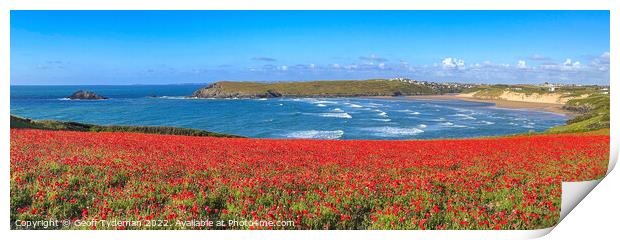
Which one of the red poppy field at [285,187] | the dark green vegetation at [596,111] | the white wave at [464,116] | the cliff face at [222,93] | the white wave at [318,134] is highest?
the cliff face at [222,93]

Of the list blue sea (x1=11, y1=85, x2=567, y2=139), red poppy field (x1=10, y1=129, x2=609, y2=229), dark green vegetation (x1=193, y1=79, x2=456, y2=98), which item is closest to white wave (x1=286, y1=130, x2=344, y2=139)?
blue sea (x1=11, y1=85, x2=567, y2=139)

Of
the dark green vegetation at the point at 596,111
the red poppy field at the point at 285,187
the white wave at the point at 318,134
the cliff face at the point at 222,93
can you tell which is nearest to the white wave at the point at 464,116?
the white wave at the point at 318,134

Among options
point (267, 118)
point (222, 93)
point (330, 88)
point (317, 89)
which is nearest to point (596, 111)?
point (267, 118)

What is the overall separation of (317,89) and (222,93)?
30541 mm

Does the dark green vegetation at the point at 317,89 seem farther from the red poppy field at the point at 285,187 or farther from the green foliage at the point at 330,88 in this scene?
the red poppy field at the point at 285,187

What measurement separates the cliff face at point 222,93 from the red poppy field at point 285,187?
4623cm

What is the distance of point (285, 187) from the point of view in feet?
31.2

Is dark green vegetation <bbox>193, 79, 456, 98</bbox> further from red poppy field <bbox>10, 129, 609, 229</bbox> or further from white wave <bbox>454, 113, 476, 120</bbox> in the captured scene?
red poppy field <bbox>10, 129, 609, 229</bbox>

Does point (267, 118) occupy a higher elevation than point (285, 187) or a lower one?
lower

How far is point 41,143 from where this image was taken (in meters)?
11.8

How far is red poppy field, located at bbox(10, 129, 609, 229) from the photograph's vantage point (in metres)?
8.30

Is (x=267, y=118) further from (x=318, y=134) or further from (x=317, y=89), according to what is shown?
(x=317, y=89)

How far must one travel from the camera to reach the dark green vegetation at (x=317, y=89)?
65750 mm
